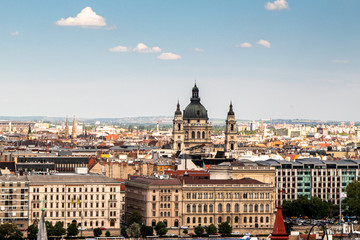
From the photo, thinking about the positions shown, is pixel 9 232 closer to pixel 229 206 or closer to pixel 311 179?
pixel 229 206

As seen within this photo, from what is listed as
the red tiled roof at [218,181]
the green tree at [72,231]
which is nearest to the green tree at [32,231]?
the green tree at [72,231]

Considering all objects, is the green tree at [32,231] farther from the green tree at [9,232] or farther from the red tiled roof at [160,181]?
the red tiled roof at [160,181]

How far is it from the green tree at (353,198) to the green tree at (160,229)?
2573 cm

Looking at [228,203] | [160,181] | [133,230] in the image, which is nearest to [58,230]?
[133,230]

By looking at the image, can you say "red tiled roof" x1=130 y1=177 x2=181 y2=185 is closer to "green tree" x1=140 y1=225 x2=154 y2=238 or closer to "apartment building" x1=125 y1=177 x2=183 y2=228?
"apartment building" x1=125 y1=177 x2=183 y2=228

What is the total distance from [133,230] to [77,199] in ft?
25.7

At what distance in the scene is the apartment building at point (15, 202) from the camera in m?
117

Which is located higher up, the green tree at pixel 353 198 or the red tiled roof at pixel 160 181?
the red tiled roof at pixel 160 181

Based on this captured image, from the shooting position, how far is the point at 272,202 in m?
128

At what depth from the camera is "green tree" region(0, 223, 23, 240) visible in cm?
10869

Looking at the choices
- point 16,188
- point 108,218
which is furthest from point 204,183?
point 16,188

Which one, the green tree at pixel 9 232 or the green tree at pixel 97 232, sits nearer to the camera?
the green tree at pixel 9 232

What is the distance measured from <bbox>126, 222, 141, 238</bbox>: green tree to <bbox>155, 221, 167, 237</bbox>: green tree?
3296mm

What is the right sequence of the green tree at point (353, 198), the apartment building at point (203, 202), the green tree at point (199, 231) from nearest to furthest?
the green tree at point (199, 231) < the apartment building at point (203, 202) < the green tree at point (353, 198)
